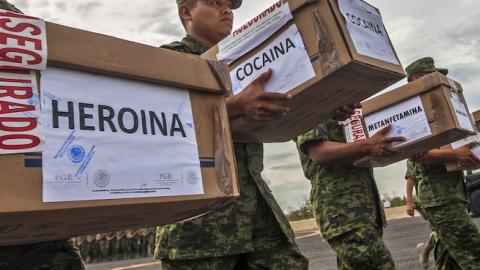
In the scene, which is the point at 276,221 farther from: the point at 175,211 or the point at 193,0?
the point at 193,0

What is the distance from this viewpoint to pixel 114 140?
1226 mm

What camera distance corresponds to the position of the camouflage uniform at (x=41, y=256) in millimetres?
1622

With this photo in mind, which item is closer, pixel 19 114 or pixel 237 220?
pixel 19 114

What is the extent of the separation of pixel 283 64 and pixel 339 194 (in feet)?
4.28

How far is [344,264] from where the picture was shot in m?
2.81

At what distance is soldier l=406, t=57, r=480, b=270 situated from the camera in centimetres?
386

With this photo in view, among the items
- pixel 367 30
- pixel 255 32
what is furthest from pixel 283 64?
pixel 367 30

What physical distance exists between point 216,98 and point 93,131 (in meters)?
0.44

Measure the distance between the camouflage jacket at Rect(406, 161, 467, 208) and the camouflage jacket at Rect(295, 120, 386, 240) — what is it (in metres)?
1.21

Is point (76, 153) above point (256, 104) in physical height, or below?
below

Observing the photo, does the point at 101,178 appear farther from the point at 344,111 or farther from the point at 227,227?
the point at 344,111

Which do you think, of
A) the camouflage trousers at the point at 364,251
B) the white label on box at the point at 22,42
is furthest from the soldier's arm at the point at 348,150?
the white label on box at the point at 22,42

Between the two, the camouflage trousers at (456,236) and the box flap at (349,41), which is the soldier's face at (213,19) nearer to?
the box flap at (349,41)

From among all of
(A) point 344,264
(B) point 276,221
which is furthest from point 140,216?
(A) point 344,264
